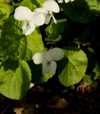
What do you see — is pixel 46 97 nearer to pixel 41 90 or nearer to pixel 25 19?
pixel 41 90

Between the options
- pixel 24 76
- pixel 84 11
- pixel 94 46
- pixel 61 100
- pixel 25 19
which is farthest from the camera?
pixel 94 46

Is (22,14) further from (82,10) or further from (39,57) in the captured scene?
(82,10)

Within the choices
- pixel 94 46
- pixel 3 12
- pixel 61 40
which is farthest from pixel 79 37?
pixel 3 12

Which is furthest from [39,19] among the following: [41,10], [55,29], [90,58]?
[90,58]

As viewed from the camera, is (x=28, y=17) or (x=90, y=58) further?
(x=90, y=58)

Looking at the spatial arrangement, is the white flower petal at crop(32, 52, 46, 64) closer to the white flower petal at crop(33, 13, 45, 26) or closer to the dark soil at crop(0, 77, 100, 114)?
the white flower petal at crop(33, 13, 45, 26)

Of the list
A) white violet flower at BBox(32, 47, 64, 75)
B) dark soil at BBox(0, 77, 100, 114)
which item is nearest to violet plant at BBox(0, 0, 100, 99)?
white violet flower at BBox(32, 47, 64, 75)
